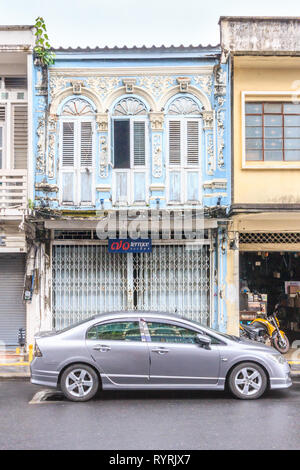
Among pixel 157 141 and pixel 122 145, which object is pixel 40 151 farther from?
pixel 157 141

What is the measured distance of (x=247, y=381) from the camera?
8.80 m

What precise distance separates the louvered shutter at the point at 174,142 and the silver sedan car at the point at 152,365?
6053 mm

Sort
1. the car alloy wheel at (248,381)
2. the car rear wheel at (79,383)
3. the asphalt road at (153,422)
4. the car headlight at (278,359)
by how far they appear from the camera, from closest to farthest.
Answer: the asphalt road at (153,422), the car rear wheel at (79,383), the car alloy wheel at (248,381), the car headlight at (278,359)

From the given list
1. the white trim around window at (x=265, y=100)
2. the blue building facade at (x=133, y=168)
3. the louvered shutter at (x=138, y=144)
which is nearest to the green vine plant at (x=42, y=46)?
the blue building facade at (x=133, y=168)

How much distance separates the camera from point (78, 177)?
45.0 ft

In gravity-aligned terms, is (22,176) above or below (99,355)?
above

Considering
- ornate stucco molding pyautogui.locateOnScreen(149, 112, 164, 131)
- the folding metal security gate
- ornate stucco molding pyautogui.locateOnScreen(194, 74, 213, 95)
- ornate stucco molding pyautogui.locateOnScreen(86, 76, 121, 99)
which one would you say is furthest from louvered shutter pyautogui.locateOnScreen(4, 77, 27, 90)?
ornate stucco molding pyautogui.locateOnScreen(194, 74, 213, 95)

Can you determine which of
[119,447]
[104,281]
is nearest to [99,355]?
[119,447]

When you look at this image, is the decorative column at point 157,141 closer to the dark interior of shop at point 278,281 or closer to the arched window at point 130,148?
the arched window at point 130,148

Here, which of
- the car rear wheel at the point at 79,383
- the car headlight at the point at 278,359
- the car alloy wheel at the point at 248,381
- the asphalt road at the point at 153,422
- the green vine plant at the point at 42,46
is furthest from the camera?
the green vine plant at the point at 42,46

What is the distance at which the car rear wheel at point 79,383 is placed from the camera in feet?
28.5

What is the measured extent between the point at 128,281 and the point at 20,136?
4.78 metres
